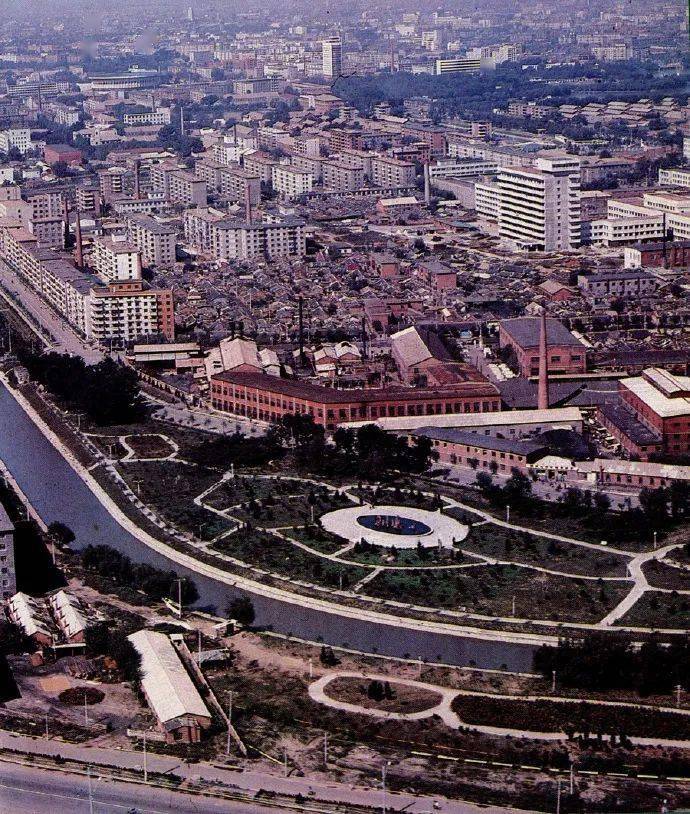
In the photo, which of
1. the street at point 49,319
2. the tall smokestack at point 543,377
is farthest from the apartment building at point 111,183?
the tall smokestack at point 543,377

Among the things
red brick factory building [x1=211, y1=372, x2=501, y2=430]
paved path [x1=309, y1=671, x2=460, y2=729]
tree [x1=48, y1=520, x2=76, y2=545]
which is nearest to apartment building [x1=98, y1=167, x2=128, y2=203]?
red brick factory building [x1=211, y1=372, x2=501, y2=430]

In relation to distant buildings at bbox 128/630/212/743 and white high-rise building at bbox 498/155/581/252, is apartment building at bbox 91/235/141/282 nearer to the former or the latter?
white high-rise building at bbox 498/155/581/252

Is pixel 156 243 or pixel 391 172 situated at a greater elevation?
pixel 391 172

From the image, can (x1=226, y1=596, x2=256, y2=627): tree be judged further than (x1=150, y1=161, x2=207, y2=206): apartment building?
No

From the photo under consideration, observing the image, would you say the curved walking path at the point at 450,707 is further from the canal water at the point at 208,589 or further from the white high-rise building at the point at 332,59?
the white high-rise building at the point at 332,59

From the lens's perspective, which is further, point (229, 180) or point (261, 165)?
point (261, 165)

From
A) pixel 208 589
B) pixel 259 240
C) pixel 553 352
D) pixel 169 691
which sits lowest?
pixel 208 589

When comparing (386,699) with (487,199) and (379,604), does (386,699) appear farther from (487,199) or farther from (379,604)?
(487,199)

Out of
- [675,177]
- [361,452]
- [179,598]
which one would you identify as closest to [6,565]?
[179,598]
